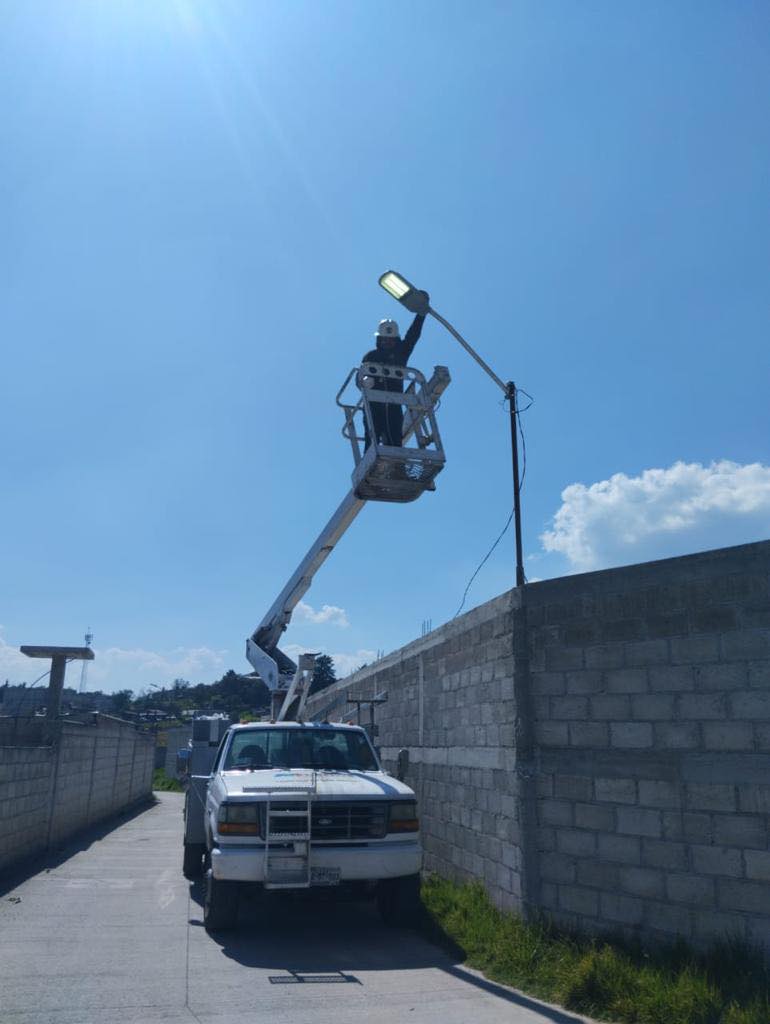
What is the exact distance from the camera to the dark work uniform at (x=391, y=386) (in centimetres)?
999

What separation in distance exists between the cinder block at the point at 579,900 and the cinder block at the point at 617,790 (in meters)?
0.74

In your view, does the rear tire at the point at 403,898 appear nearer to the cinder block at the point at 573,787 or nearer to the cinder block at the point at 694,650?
the cinder block at the point at 573,787

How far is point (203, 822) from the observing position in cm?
1036

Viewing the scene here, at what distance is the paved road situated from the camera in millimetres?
5656

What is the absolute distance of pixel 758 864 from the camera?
601cm

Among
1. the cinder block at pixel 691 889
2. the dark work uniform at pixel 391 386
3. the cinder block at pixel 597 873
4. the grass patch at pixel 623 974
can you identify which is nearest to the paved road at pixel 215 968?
the grass patch at pixel 623 974

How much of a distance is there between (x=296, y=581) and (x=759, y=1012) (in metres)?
9.87

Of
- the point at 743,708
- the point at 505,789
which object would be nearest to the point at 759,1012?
the point at 743,708

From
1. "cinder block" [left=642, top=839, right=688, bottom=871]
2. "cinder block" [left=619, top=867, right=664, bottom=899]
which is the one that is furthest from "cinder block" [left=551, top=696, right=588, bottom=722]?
"cinder block" [left=619, top=867, right=664, bottom=899]

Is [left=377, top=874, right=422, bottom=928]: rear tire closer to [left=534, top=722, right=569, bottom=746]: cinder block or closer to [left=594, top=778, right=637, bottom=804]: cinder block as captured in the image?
[left=534, top=722, right=569, bottom=746]: cinder block

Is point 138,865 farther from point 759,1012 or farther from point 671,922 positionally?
point 759,1012

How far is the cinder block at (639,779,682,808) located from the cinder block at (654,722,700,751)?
272 millimetres

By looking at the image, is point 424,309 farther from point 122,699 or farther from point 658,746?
point 122,699

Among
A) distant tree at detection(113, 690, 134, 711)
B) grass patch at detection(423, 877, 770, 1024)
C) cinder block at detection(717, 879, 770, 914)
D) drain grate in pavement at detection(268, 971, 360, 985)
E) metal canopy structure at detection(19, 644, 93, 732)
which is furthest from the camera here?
distant tree at detection(113, 690, 134, 711)
